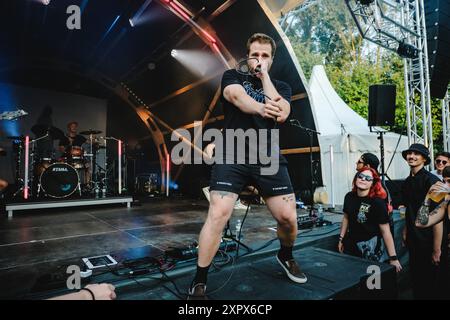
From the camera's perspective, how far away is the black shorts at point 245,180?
184 centimetres

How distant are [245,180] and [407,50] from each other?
6863mm

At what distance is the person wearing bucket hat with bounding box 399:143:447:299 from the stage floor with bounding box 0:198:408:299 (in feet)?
2.96

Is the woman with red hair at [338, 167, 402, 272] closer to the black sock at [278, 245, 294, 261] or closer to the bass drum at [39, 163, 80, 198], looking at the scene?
the black sock at [278, 245, 294, 261]

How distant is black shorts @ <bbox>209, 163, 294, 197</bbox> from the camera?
6.04 feet

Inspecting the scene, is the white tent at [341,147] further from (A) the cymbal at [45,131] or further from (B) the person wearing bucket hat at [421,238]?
(A) the cymbal at [45,131]

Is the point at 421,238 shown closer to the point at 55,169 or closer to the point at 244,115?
the point at 244,115

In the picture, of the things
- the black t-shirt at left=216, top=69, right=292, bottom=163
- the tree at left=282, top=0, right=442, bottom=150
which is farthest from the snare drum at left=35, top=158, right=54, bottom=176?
the tree at left=282, top=0, right=442, bottom=150

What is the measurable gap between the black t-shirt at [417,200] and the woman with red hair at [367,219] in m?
0.40

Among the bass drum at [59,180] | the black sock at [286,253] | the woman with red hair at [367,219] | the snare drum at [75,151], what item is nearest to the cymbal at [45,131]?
the snare drum at [75,151]

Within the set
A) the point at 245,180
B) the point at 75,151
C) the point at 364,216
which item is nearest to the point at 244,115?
the point at 245,180

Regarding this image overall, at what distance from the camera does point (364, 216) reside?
120 inches

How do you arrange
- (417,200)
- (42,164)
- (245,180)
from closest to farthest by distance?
(245,180), (417,200), (42,164)
